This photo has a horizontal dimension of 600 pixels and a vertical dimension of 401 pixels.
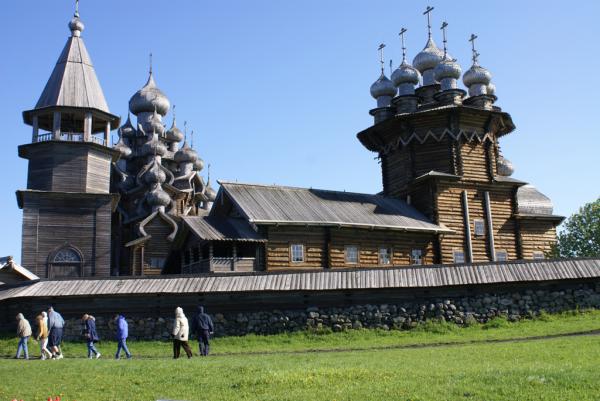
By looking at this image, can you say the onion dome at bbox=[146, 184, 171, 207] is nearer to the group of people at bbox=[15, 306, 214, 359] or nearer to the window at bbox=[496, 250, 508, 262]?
the window at bbox=[496, 250, 508, 262]

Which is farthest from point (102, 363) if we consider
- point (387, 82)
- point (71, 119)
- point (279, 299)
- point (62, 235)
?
point (387, 82)

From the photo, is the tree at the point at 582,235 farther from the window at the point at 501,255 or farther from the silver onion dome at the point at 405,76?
the silver onion dome at the point at 405,76

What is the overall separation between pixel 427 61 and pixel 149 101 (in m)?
20.6

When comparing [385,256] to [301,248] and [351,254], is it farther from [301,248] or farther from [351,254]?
[301,248]

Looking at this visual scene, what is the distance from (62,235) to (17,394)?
22.0m

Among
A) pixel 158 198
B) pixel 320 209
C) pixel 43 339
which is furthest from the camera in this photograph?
pixel 158 198

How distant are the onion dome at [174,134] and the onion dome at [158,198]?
33.8 feet

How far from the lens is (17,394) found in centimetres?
1018

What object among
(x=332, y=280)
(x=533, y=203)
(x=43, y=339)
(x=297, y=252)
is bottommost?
(x=43, y=339)

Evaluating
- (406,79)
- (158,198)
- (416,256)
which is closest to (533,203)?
(406,79)

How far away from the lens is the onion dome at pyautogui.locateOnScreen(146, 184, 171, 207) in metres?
40.4

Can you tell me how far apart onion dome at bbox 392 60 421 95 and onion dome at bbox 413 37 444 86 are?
0.74 metres

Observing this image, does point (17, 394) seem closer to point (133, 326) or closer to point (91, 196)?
point (133, 326)

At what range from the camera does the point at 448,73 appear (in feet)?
112
